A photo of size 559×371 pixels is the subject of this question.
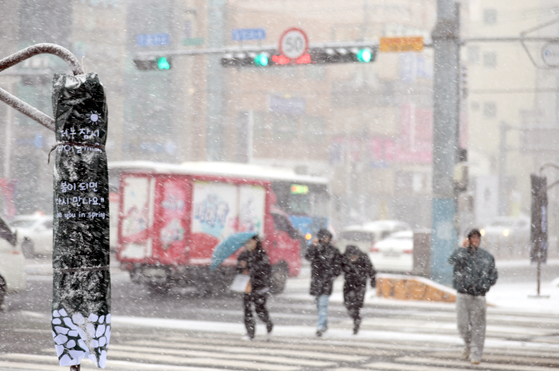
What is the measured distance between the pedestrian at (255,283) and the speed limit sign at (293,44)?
5.97 metres

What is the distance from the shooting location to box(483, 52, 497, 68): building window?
74.1m

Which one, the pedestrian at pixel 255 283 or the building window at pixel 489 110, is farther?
the building window at pixel 489 110

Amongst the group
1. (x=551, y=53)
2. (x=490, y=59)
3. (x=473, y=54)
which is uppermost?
(x=473, y=54)

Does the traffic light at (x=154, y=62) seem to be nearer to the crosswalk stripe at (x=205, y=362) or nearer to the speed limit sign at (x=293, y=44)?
the speed limit sign at (x=293, y=44)

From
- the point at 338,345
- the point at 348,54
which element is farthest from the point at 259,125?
the point at 338,345

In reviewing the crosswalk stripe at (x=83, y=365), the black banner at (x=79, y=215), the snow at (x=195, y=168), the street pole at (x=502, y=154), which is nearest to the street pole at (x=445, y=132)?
the snow at (x=195, y=168)

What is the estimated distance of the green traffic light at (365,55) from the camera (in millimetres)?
17391

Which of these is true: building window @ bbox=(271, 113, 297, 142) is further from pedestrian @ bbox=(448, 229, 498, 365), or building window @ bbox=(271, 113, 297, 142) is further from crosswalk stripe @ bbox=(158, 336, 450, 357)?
pedestrian @ bbox=(448, 229, 498, 365)

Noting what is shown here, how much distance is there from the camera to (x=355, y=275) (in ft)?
43.2

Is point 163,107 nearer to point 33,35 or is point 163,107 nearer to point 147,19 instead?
point 147,19

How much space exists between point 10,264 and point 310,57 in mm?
7182

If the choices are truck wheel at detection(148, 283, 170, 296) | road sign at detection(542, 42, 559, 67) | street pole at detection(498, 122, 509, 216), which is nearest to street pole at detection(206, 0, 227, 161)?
street pole at detection(498, 122, 509, 216)

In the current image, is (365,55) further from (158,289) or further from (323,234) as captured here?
(158,289)

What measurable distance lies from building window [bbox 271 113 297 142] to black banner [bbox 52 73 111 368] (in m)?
56.5
